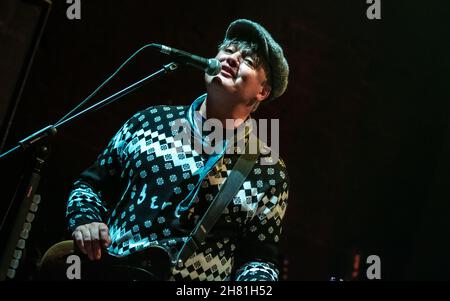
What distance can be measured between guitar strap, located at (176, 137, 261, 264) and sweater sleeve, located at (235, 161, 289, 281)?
0.49ft

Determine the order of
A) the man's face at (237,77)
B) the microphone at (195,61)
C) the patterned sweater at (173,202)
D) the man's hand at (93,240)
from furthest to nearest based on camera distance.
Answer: the man's face at (237,77) → the patterned sweater at (173,202) → the microphone at (195,61) → the man's hand at (93,240)

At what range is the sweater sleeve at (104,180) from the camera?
274 cm

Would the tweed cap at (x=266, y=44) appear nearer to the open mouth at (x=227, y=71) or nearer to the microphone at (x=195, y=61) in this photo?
Answer: the open mouth at (x=227, y=71)

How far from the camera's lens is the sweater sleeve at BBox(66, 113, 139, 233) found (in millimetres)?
2744

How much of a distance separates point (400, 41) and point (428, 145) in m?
0.76

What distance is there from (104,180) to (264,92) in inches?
34.2

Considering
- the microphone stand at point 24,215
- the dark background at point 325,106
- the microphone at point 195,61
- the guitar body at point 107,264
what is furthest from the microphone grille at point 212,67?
the dark background at point 325,106

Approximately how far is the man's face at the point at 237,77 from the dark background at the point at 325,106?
3.32ft

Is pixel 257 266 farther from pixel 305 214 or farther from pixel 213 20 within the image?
pixel 213 20

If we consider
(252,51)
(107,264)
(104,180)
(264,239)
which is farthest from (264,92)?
(107,264)

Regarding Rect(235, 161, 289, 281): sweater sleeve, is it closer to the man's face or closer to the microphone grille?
the man's face

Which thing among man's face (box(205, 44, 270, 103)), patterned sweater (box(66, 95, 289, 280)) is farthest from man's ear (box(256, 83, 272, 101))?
patterned sweater (box(66, 95, 289, 280))

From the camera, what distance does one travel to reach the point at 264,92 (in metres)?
3.08

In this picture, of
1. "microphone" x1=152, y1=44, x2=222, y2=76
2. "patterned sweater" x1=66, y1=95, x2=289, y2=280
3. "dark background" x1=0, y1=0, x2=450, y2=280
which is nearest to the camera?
"microphone" x1=152, y1=44, x2=222, y2=76
